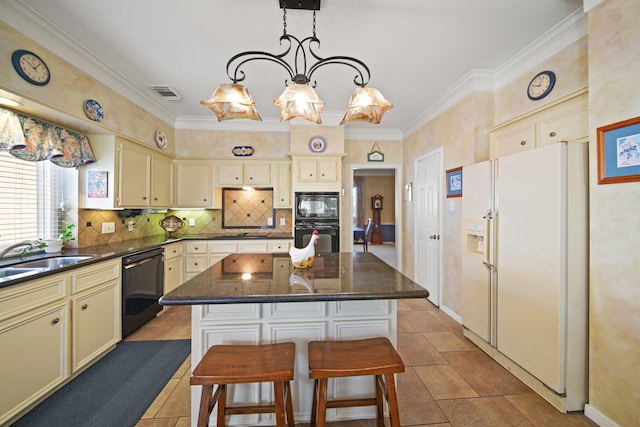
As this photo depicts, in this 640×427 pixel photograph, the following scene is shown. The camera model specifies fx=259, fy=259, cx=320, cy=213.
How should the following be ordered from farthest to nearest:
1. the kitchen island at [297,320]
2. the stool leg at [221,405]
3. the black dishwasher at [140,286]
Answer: the black dishwasher at [140,286]
the kitchen island at [297,320]
the stool leg at [221,405]

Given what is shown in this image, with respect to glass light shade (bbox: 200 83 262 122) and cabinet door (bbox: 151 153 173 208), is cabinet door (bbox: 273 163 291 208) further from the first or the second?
glass light shade (bbox: 200 83 262 122)

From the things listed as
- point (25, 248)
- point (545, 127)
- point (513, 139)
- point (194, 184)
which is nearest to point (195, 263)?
point (194, 184)

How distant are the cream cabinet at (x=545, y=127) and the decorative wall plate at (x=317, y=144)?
2156mm

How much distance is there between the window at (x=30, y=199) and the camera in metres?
2.08

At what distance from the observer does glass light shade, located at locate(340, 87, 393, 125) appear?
159 centimetres

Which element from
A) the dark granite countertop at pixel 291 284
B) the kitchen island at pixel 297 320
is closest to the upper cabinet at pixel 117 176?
the dark granite countertop at pixel 291 284

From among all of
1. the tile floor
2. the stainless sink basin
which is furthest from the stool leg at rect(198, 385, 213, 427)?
the stainless sink basin

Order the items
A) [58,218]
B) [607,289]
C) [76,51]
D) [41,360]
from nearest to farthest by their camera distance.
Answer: [607,289]
[41,360]
[76,51]
[58,218]

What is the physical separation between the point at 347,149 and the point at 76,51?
347cm

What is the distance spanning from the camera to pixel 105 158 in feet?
8.77

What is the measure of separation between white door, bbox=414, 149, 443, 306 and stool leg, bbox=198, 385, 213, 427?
305 cm

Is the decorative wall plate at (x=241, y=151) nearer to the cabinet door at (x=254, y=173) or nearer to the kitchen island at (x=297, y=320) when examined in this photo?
the cabinet door at (x=254, y=173)

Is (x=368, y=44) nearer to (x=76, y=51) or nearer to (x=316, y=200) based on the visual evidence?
(x=316, y=200)

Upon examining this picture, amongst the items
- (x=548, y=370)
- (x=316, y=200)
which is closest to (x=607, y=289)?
(x=548, y=370)
